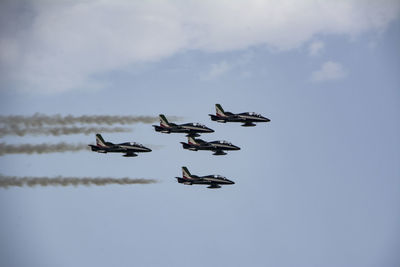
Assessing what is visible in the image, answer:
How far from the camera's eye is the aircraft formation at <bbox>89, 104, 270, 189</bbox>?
5148 inches

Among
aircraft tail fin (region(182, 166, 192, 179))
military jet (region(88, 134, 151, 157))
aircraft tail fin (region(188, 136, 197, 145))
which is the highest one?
aircraft tail fin (region(188, 136, 197, 145))

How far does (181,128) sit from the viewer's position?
13325 cm

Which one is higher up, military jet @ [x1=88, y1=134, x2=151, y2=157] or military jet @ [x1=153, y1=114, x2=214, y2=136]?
military jet @ [x1=153, y1=114, x2=214, y2=136]

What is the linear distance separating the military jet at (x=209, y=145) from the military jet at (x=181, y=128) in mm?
2251

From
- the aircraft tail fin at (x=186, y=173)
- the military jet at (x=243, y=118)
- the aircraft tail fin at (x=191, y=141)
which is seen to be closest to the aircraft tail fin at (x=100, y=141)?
the aircraft tail fin at (x=191, y=141)

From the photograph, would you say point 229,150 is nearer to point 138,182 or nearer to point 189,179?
point 189,179

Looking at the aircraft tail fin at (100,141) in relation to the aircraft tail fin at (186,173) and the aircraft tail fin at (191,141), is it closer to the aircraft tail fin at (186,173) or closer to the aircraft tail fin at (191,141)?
the aircraft tail fin at (191,141)

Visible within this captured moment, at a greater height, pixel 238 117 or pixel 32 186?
pixel 238 117

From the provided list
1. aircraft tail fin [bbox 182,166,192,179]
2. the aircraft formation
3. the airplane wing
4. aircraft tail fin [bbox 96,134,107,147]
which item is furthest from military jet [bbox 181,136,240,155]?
aircraft tail fin [bbox 96,134,107,147]

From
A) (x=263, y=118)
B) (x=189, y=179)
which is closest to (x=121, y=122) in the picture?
(x=189, y=179)

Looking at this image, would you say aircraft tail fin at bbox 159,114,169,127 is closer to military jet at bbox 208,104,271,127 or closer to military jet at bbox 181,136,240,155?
military jet at bbox 181,136,240,155

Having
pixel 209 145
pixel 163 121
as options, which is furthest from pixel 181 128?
pixel 209 145

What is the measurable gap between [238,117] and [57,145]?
112 ft

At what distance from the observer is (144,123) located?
13688 cm
